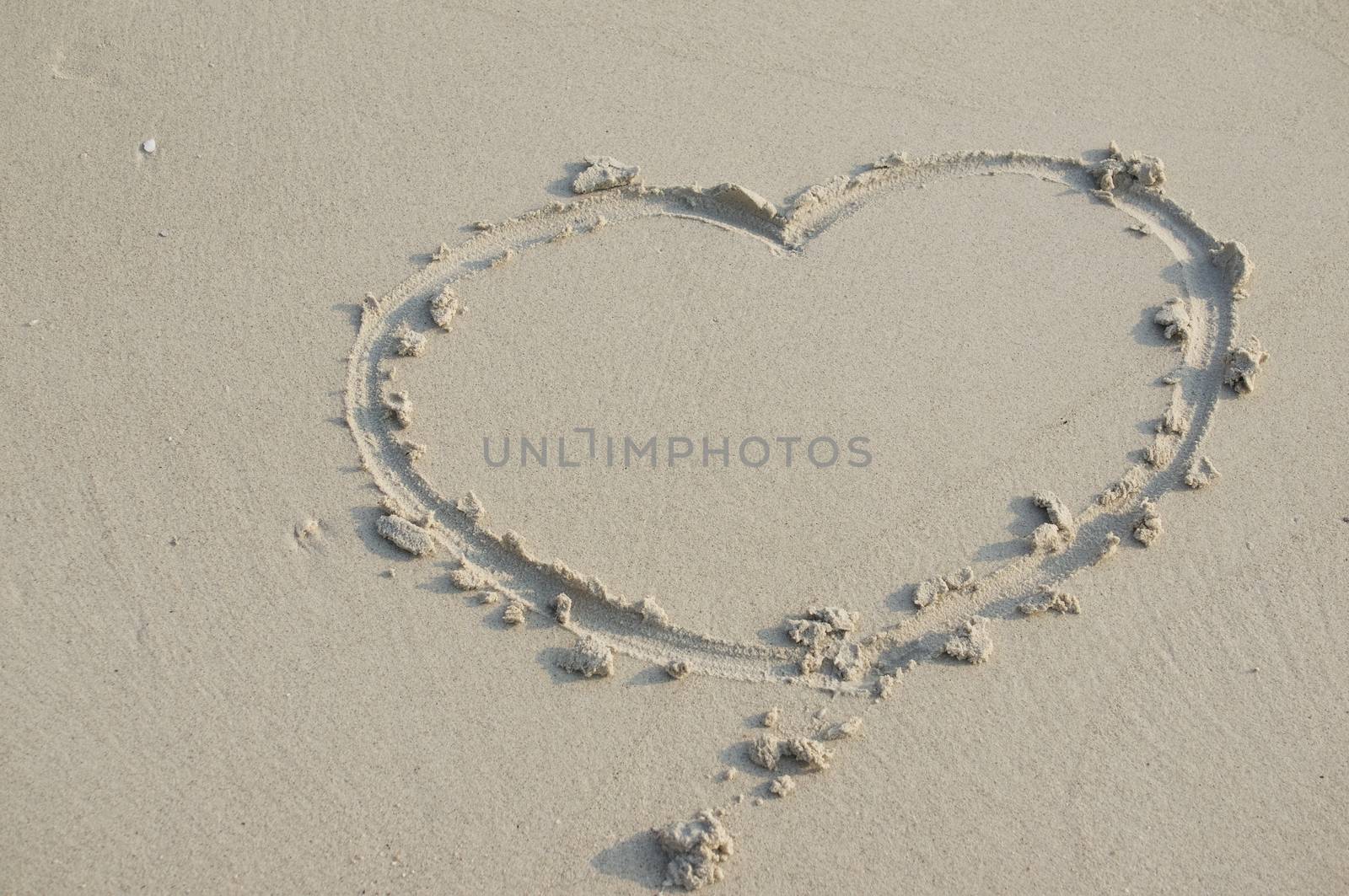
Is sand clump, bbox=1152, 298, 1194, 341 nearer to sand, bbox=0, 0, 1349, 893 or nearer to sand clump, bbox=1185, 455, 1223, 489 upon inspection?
sand, bbox=0, 0, 1349, 893

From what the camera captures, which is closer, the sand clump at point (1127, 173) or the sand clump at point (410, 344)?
the sand clump at point (410, 344)

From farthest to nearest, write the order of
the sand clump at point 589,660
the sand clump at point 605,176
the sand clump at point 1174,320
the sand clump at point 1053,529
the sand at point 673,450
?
the sand clump at point 605,176 → the sand clump at point 1174,320 → the sand clump at point 1053,529 → the sand clump at point 589,660 → the sand at point 673,450

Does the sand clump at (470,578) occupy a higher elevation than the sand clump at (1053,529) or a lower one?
lower

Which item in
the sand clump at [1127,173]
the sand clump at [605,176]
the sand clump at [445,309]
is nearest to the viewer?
the sand clump at [445,309]

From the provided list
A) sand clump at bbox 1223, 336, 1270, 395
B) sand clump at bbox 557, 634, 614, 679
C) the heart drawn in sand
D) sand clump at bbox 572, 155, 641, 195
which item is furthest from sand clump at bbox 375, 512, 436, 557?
sand clump at bbox 1223, 336, 1270, 395

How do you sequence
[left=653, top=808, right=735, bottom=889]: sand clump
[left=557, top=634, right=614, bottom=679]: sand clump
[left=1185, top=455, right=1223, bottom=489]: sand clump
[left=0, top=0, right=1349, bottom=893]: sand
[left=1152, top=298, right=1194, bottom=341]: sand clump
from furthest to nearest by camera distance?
[left=1152, top=298, right=1194, bottom=341]: sand clump, [left=1185, top=455, right=1223, bottom=489]: sand clump, [left=557, top=634, right=614, bottom=679]: sand clump, [left=0, top=0, right=1349, bottom=893]: sand, [left=653, top=808, right=735, bottom=889]: sand clump

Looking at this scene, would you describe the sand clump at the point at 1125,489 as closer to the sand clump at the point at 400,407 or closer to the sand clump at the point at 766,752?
the sand clump at the point at 766,752

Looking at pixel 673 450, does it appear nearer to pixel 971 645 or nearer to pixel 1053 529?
pixel 971 645

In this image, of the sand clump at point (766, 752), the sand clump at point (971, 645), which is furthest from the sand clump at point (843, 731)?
the sand clump at point (971, 645)

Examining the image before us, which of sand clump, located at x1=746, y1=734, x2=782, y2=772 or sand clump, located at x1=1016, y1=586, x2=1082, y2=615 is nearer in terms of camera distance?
sand clump, located at x1=746, y1=734, x2=782, y2=772
